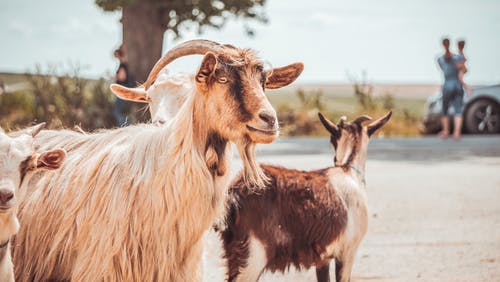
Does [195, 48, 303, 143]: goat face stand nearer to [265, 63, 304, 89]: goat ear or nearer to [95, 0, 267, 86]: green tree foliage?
[265, 63, 304, 89]: goat ear

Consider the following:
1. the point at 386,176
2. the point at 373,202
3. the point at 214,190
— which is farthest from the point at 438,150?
the point at 214,190

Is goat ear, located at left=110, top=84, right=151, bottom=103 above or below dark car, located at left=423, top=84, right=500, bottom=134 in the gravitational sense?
above

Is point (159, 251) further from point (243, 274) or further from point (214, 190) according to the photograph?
point (243, 274)

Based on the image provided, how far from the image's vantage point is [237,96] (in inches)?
181

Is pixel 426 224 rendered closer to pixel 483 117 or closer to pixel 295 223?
pixel 295 223

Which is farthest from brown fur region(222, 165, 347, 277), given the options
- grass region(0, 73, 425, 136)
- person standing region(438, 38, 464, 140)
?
grass region(0, 73, 425, 136)

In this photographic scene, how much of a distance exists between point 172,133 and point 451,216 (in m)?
5.71

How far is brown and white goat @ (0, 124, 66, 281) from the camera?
4.09 meters

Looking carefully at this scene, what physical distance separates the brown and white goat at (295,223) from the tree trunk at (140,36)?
12.7 meters

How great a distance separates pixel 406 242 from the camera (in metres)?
8.26

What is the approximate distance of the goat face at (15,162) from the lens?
13.3 feet

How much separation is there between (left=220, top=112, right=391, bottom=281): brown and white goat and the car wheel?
44.6ft

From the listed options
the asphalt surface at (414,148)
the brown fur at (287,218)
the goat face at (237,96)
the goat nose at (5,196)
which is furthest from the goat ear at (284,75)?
the asphalt surface at (414,148)

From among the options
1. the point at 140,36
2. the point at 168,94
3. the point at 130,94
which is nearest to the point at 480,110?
the point at 140,36
